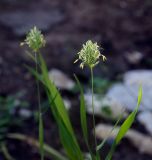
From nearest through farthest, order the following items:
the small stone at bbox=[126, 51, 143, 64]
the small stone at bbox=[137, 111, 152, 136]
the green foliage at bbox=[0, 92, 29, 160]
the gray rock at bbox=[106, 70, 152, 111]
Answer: the green foliage at bbox=[0, 92, 29, 160]
the small stone at bbox=[137, 111, 152, 136]
the gray rock at bbox=[106, 70, 152, 111]
the small stone at bbox=[126, 51, 143, 64]

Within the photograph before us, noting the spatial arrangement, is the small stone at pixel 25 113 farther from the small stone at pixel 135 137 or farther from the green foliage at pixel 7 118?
the small stone at pixel 135 137

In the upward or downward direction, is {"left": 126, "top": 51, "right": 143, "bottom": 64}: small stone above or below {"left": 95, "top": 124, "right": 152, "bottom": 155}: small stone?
above

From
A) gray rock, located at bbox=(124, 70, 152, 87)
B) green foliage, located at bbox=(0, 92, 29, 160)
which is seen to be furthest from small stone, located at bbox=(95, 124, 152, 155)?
gray rock, located at bbox=(124, 70, 152, 87)

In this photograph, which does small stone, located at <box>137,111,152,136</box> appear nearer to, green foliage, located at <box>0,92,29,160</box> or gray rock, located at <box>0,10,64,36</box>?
green foliage, located at <box>0,92,29,160</box>

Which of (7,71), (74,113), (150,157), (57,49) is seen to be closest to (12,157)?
(74,113)

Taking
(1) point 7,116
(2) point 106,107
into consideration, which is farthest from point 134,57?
(1) point 7,116

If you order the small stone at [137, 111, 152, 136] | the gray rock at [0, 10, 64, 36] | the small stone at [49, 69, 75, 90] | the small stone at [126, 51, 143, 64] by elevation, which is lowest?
the small stone at [137, 111, 152, 136]

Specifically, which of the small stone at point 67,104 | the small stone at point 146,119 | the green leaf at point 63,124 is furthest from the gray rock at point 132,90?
the green leaf at point 63,124

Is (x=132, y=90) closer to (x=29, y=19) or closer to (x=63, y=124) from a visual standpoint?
(x=29, y=19)
